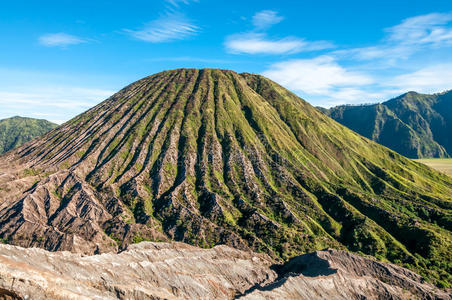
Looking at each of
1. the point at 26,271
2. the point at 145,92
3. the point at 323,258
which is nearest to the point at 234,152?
the point at 323,258

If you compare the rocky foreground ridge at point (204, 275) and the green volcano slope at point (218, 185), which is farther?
the green volcano slope at point (218, 185)

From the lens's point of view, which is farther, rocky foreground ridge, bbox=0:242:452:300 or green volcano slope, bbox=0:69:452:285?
green volcano slope, bbox=0:69:452:285

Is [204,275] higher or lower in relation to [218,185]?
lower

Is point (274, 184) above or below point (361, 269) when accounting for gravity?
above

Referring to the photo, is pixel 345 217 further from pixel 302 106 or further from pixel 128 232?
pixel 302 106

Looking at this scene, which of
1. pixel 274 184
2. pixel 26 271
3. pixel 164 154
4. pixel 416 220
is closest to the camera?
pixel 26 271
